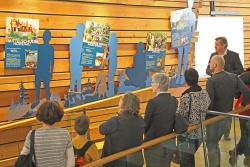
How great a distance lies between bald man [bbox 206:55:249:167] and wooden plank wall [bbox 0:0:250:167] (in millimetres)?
1873

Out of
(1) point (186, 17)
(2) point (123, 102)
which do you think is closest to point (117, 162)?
(2) point (123, 102)

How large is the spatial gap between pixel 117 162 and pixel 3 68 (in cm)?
238

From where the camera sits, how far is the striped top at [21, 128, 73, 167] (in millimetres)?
3102

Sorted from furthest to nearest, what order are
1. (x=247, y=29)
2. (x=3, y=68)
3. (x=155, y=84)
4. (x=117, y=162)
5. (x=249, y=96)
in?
(x=247, y=29), (x=3, y=68), (x=249, y=96), (x=155, y=84), (x=117, y=162)

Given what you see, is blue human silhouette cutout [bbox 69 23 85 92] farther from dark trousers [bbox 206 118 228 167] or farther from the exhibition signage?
dark trousers [bbox 206 118 228 167]

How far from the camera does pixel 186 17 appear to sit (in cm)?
795

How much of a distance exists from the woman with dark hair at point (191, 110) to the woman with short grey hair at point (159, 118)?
19 cm

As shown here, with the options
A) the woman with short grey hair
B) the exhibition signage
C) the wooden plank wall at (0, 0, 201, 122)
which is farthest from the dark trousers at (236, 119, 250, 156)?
the exhibition signage

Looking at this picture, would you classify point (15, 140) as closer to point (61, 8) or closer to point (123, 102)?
point (61, 8)

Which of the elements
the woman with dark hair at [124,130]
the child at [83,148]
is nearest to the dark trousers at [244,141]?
the woman with dark hair at [124,130]

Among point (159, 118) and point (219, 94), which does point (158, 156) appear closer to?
point (159, 118)

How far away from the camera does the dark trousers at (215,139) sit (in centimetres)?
460

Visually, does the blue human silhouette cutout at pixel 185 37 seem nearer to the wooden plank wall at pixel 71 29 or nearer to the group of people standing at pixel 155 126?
the wooden plank wall at pixel 71 29

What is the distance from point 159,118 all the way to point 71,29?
251cm
